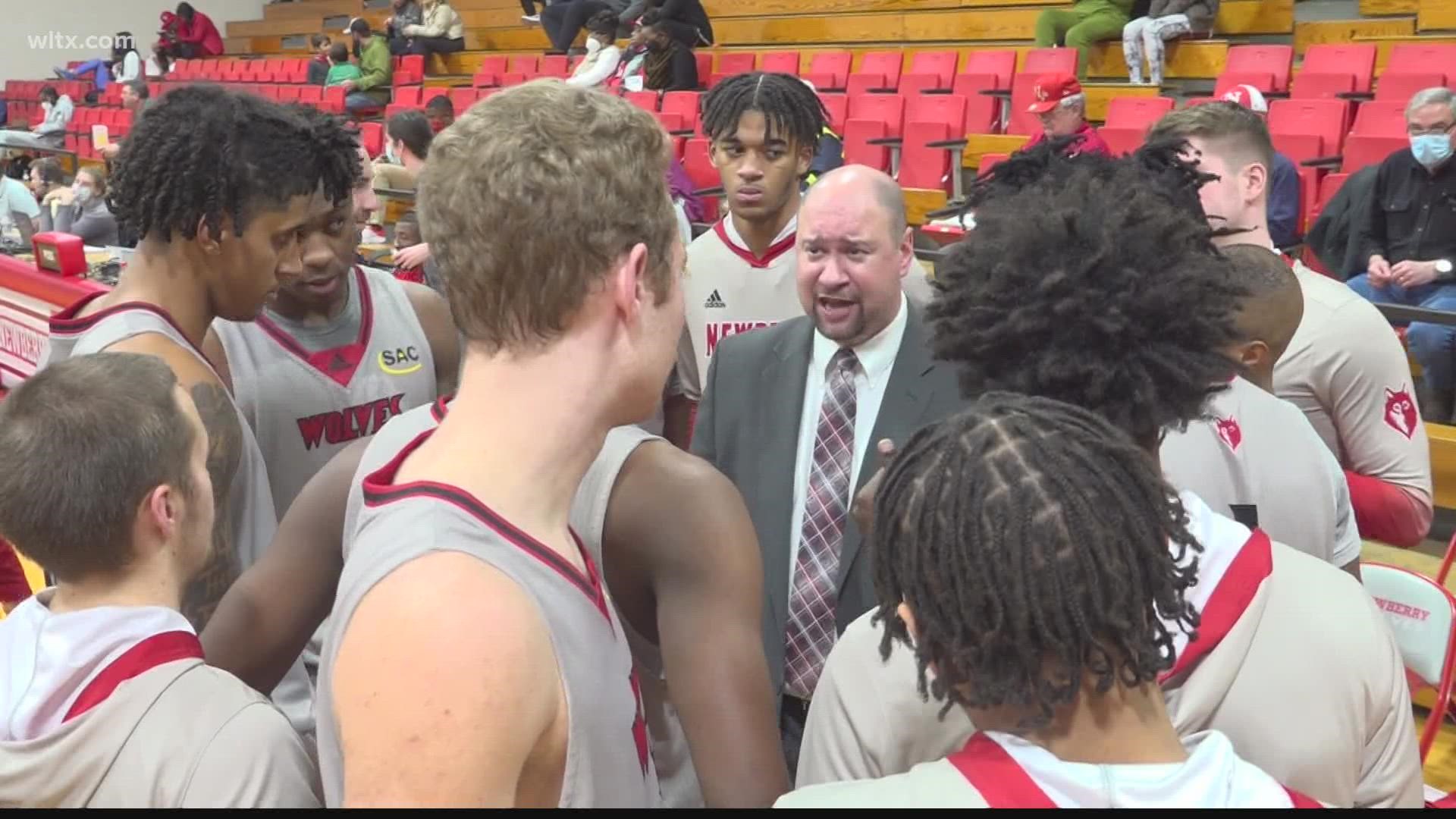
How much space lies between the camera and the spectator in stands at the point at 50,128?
1580cm

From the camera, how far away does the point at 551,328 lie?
1056 mm

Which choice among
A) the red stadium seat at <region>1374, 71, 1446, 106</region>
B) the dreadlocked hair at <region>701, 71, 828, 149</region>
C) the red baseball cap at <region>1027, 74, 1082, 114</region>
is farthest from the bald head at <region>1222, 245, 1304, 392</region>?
the red stadium seat at <region>1374, 71, 1446, 106</region>

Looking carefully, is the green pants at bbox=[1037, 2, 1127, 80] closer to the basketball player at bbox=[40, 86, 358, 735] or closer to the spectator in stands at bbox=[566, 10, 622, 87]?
the spectator in stands at bbox=[566, 10, 622, 87]

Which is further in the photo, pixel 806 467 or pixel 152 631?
pixel 806 467

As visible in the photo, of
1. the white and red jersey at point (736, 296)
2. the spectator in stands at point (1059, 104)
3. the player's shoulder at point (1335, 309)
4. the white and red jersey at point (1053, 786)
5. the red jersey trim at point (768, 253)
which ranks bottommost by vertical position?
the white and red jersey at point (736, 296)

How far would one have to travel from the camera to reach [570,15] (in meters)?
12.6

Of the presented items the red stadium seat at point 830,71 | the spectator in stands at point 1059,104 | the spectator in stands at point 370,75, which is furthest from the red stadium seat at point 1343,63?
the spectator in stands at point 370,75

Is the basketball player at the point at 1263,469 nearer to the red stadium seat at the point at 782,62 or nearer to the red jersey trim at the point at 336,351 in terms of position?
the red jersey trim at the point at 336,351

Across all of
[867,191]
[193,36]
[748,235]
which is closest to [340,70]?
[193,36]

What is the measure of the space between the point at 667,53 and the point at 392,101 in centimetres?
486

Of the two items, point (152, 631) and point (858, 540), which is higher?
point (152, 631)

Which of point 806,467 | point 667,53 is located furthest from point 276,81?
point 806,467

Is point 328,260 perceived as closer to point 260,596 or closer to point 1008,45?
point 260,596

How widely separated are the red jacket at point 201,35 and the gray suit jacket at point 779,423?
1841 centimetres
